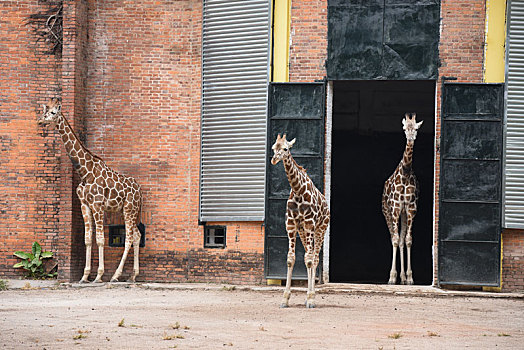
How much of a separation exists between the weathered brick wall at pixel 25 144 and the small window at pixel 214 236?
3122mm

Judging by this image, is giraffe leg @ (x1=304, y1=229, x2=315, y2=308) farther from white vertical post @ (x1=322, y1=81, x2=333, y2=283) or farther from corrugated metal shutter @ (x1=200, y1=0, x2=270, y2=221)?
corrugated metal shutter @ (x1=200, y1=0, x2=270, y2=221)

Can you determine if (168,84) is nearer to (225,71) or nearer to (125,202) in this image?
(225,71)

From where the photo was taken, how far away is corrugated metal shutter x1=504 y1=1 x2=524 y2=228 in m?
16.1

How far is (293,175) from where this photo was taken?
13.3 metres

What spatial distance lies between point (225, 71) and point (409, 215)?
16.2ft

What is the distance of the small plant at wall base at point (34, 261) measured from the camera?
17453 millimetres

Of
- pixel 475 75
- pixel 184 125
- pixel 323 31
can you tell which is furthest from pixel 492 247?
pixel 184 125

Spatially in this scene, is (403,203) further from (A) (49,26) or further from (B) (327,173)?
(A) (49,26)

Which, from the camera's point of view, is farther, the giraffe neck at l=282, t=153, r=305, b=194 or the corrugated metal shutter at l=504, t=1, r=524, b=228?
the corrugated metal shutter at l=504, t=1, r=524, b=228

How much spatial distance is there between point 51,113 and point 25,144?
4.72 ft

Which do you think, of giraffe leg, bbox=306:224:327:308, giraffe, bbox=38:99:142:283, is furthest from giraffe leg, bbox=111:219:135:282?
giraffe leg, bbox=306:224:327:308

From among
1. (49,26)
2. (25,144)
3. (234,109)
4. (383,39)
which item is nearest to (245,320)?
(234,109)

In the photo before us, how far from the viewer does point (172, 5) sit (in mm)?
17891

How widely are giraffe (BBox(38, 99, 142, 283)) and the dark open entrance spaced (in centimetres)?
696
